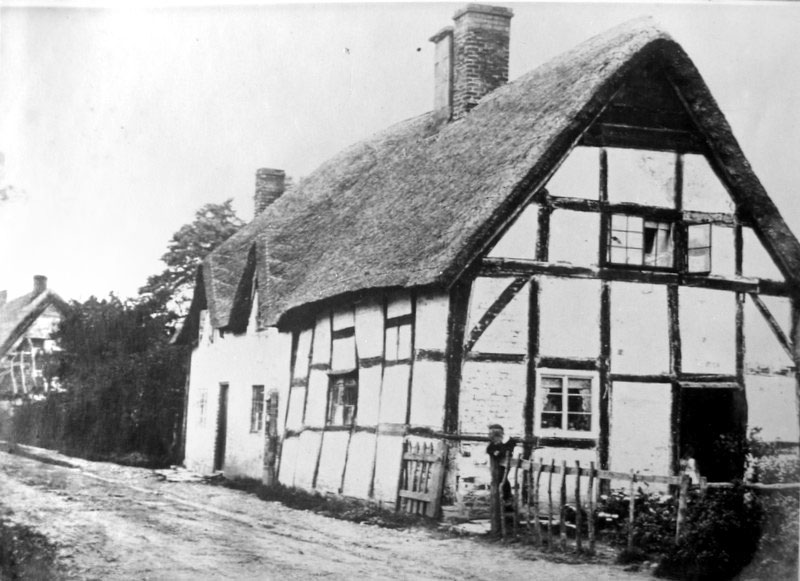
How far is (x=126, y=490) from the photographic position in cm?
1095

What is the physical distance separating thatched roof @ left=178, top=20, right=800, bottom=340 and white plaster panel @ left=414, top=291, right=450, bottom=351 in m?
0.26


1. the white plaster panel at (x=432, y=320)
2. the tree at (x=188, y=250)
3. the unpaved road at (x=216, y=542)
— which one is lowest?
the unpaved road at (x=216, y=542)

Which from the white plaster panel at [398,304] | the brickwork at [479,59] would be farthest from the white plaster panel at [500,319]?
the brickwork at [479,59]

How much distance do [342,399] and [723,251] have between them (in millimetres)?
4325

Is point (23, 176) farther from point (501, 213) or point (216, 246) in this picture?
point (501, 213)

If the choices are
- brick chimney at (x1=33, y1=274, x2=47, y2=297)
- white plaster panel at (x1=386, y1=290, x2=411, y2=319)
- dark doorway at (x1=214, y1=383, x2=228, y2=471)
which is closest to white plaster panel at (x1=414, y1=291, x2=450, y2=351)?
white plaster panel at (x1=386, y1=290, x2=411, y2=319)

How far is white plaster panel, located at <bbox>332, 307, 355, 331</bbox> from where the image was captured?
1102 centimetres

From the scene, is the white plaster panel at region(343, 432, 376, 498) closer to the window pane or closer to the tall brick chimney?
the window pane

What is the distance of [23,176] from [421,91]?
12.0 feet

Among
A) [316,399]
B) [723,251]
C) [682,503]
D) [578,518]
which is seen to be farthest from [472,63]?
[682,503]

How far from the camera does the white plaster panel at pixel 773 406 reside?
8586 mm

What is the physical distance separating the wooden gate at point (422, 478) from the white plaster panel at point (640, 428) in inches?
65.5

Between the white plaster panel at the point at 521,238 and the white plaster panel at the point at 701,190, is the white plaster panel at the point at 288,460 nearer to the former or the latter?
the white plaster panel at the point at 521,238

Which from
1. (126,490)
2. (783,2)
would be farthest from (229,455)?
(783,2)
